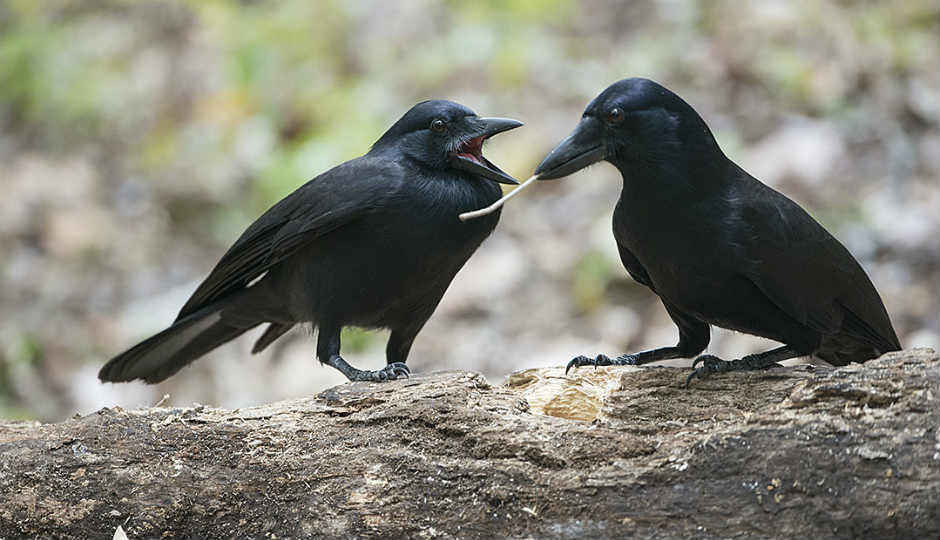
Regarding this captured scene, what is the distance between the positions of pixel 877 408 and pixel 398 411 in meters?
1.51

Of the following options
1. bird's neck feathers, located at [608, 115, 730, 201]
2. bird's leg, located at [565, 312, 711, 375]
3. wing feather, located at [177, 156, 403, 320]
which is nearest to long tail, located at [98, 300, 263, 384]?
wing feather, located at [177, 156, 403, 320]

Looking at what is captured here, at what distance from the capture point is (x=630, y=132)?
387 cm

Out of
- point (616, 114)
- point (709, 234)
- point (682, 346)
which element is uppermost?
point (616, 114)

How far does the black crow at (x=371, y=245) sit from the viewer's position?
434 cm

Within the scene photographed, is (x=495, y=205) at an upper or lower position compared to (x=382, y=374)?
upper

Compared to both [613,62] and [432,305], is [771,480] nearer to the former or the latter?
[432,305]

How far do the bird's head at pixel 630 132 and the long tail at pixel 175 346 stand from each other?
1959mm

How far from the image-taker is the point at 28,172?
32.3 feet

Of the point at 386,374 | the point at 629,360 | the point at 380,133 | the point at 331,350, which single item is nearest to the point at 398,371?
the point at 386,374

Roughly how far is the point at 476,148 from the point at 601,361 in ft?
3.96

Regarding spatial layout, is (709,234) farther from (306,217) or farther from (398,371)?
(306,217)

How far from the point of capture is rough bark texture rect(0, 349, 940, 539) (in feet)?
9.86

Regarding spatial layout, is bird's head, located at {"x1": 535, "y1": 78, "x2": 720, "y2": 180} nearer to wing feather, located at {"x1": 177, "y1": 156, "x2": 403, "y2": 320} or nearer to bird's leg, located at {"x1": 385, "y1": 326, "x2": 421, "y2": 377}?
wing feather, located at {"x1": 177, "y1": 156, "x2": 403, "y2": 320}

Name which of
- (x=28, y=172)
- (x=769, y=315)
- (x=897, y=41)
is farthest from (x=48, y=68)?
(x=769, y=315)
